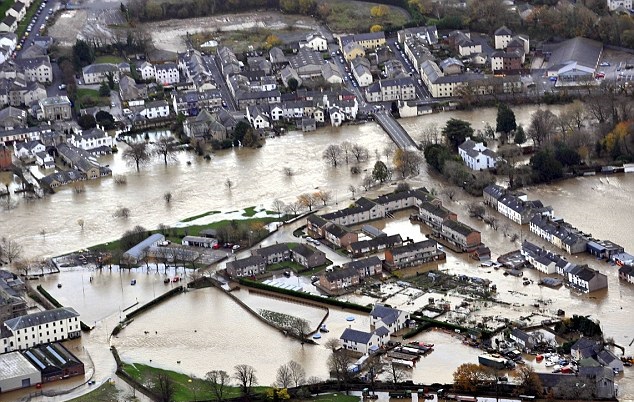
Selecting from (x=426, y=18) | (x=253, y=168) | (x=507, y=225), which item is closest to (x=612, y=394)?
(x=507, y=225)

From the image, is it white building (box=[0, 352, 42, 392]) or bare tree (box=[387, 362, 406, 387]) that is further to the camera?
white building (box=[0, 352, 42, 392])

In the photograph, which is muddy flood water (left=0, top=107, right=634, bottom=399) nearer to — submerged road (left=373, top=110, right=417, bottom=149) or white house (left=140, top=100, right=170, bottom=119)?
submerged road (left=373, top=110, right=417, bottom=149)

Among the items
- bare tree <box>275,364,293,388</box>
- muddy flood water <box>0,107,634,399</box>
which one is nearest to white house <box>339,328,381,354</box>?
muddy flood water <box>0,107,634,399</box>

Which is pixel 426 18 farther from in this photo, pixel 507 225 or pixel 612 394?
pixel 612 394

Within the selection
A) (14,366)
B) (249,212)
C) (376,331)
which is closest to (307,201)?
(249,212)

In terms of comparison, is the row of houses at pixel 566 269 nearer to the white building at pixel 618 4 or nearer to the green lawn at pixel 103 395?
the green lawn at pixel 103 395

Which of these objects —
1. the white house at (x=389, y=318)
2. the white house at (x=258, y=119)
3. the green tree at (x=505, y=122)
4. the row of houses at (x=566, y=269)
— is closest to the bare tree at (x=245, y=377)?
the white house at (x=389, y=318)
